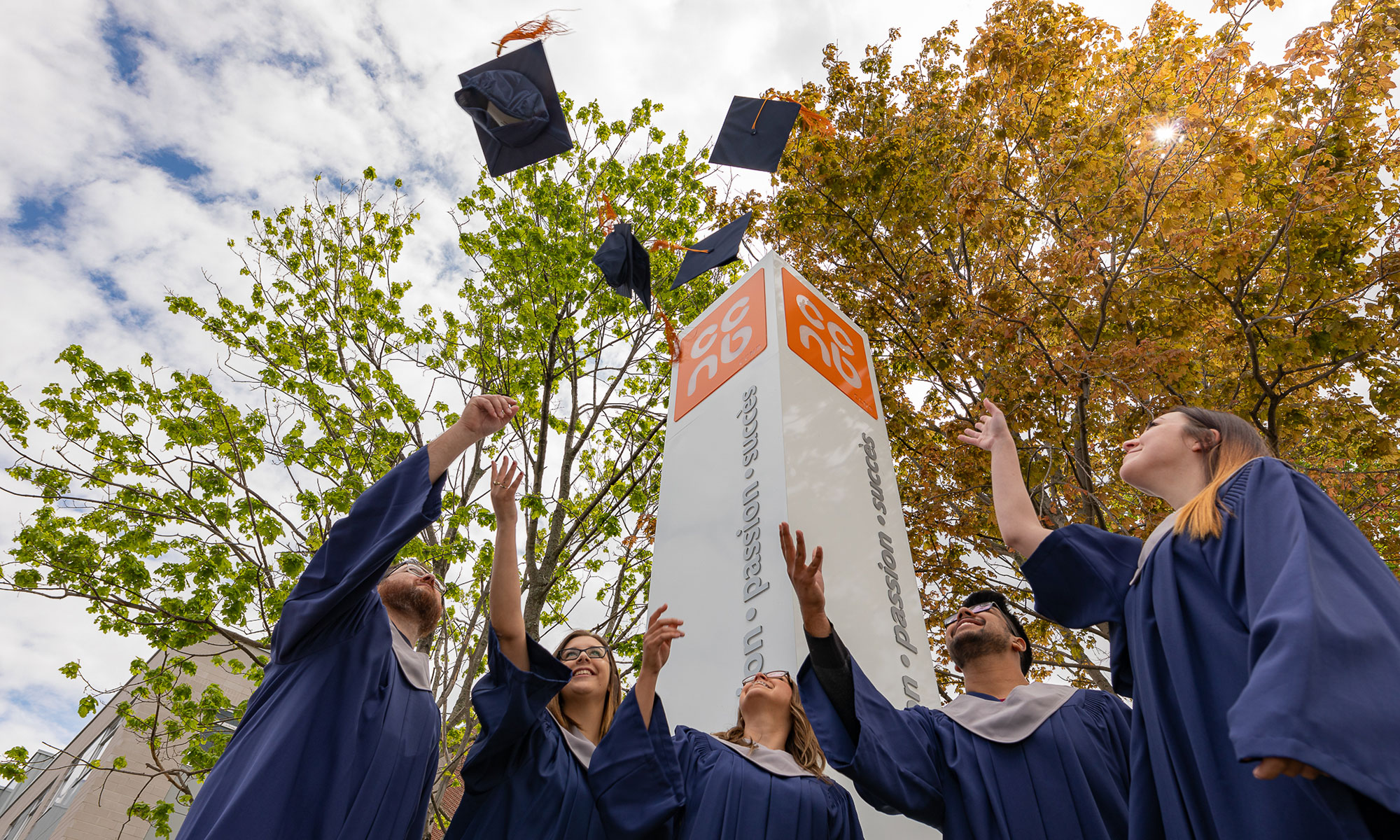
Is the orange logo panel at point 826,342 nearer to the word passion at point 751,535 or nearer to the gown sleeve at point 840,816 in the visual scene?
the word passion at point 751,535

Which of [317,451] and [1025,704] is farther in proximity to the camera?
[317,451]

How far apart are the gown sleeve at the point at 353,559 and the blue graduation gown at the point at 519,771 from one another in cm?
44

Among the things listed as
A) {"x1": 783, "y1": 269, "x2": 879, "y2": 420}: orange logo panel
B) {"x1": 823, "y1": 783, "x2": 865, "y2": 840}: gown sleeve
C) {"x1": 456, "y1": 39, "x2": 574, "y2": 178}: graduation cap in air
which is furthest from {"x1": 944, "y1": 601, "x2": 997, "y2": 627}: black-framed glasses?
{"x1": 456, "y1": 39, "x2": 574, "y2": 178}: graduation cap in air

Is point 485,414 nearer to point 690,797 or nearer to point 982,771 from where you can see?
point 690,797

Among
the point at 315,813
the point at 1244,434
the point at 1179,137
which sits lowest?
the point at 315,813

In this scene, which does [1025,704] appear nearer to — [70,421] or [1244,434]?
[1244,434]

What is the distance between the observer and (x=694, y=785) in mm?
2432

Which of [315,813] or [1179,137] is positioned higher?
[1179,137]

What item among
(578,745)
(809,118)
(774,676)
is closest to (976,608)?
(774,676)

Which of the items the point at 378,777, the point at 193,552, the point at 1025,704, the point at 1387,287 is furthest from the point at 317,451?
the point at 1387,287

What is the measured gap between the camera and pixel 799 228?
765 centimetres

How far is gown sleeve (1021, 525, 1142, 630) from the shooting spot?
82.0 inches

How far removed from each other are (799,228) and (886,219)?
3.02 ft

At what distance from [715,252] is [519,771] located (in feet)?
15.3
